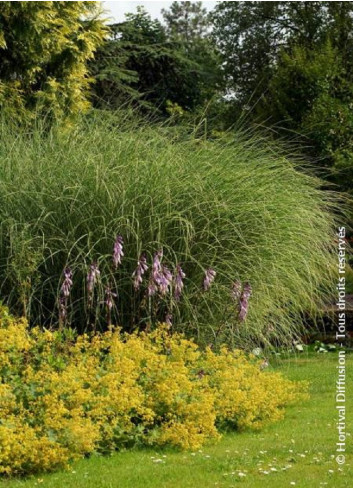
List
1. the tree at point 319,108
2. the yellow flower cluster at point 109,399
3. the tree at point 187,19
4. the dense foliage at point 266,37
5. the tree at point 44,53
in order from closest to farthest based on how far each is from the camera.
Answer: the yellow flower cluster at point 109,399, the tree at point 44,53, the tree at point 319,108, the dense foliage at point 266,37, the tree at point 187,19

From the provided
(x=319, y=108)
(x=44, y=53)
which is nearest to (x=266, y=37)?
(x=319, y=108)

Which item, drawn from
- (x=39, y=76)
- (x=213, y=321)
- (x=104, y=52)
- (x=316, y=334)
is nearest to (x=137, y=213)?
(x=213, y=321)

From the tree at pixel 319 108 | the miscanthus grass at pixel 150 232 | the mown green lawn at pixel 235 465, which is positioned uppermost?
the tree at pixel 319 108

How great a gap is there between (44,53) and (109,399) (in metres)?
8.17

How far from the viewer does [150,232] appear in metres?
7.04

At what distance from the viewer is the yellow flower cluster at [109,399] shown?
4668mm

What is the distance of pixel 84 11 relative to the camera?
13266 millimetres

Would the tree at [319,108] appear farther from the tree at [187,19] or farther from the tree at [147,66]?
the tree at [187,19]

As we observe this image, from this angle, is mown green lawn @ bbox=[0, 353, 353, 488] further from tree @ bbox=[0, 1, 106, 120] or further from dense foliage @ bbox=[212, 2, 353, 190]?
dense foliage @ bbox=[212, 2, 353, 190]

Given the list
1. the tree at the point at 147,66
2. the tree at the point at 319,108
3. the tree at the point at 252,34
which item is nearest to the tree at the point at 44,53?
the tree at the point at 319,108

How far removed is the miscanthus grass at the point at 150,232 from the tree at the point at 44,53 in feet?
14.3

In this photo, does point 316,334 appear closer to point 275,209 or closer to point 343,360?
point 343,360

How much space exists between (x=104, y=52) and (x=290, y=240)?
1255cm

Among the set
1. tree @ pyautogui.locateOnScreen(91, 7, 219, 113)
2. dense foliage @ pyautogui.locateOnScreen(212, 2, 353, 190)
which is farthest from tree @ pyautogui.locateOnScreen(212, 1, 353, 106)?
tree @ pyautogui.locateOnScreen(91, 7, 219, 113)
